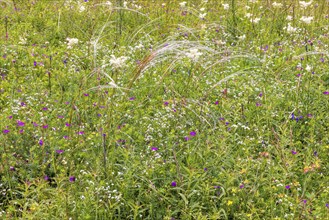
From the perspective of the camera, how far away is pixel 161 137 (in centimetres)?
310

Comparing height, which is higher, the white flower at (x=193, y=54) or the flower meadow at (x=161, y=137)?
the white flower at (x=193, y=54)

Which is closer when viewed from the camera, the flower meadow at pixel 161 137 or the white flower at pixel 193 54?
the flower meadow at pixel 161 137

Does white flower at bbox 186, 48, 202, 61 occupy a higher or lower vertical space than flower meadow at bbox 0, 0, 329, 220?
higher

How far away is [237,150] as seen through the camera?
297 centimetres

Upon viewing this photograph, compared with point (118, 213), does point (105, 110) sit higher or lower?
higher

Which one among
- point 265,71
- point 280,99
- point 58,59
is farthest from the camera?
point 58,59

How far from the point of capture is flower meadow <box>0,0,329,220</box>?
99.9 inches

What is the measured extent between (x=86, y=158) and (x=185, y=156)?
63cm

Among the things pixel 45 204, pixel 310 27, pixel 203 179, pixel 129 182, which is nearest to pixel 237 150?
pixel 203 179

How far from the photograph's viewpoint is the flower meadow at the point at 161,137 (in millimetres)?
2537

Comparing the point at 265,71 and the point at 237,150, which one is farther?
the point at 265,71

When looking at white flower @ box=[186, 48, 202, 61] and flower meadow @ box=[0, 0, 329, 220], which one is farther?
white flower @ box=[186, 48, 202, 61]

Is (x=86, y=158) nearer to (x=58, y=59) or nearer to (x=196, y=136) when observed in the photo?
(x=196, y=136)

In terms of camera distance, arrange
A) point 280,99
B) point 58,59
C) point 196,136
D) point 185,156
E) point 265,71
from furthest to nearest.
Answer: point 58,59 < point 265,71 < point 280,99 < point 196,136 < point 185,156
